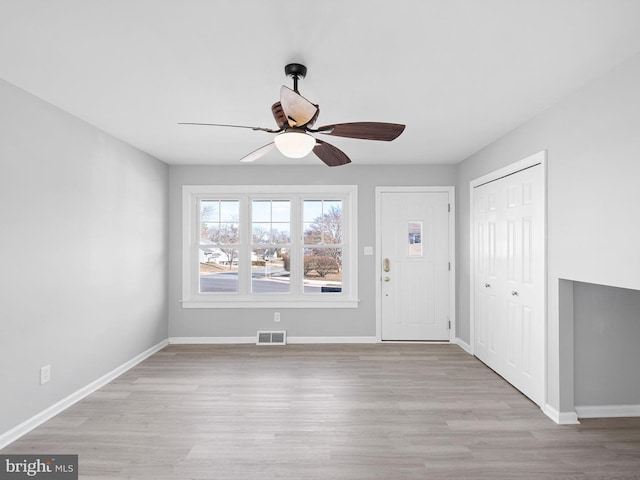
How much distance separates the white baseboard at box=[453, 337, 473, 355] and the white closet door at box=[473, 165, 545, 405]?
0.19 meters

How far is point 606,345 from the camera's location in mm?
2795

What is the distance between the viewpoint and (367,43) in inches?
77.2

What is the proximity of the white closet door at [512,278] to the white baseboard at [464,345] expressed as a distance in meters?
0.19

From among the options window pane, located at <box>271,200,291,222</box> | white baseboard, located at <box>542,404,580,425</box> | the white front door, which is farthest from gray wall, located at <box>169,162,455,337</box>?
white baseboard, located at <box>542,404,580,425</box>

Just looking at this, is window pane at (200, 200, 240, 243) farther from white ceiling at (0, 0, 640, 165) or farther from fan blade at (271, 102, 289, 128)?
fan blade at (271, 102, 289, 128)

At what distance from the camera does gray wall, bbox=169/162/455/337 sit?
15.9 feet

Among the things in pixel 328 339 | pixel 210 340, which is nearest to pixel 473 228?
pixel 328 339

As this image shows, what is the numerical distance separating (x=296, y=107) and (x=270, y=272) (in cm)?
333

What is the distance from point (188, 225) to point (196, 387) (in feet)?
7.47

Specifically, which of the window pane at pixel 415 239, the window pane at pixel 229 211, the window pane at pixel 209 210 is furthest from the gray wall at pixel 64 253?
the window pane at pixel 415 239

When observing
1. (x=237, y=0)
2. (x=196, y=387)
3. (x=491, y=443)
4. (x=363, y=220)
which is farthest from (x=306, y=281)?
(x=237, y=0)

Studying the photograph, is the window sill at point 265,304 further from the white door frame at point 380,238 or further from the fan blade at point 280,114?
the fan blade at point 280,114

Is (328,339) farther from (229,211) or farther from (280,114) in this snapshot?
(280,114)

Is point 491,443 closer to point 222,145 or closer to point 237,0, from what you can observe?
point 237,0
